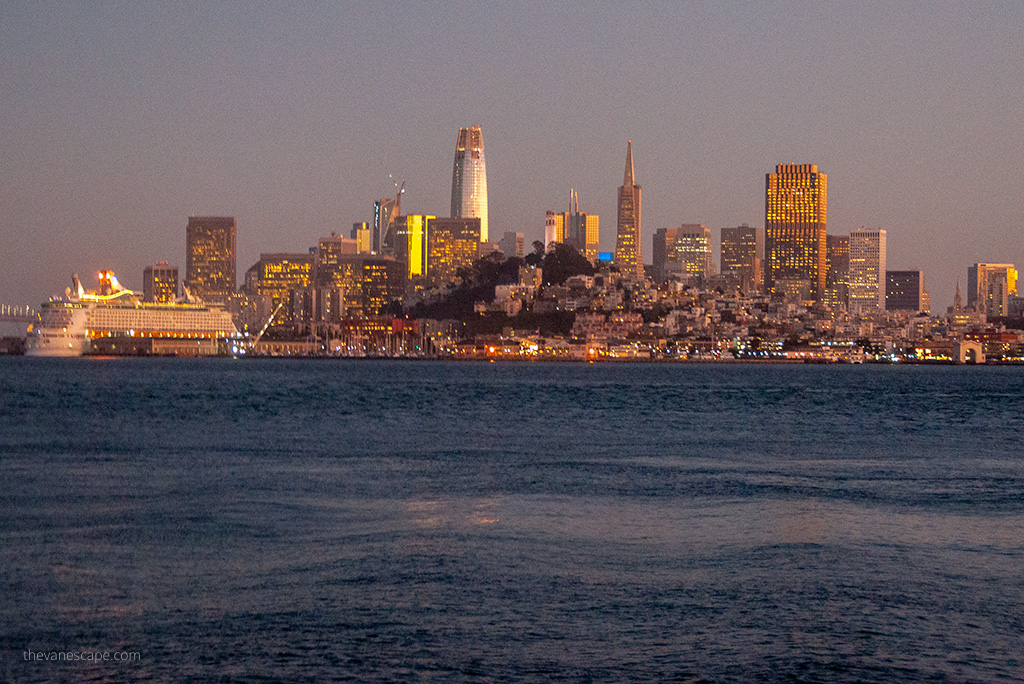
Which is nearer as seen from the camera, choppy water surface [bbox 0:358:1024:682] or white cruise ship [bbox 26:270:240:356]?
choppy water surface [bbox 0:358:1024:682]

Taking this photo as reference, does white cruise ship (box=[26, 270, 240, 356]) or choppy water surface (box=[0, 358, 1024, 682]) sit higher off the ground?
white cruise ship (box=[26, 270, 240, 356])

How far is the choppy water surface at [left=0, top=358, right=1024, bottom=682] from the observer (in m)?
12.0

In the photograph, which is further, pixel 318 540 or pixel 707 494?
pixel 707 494

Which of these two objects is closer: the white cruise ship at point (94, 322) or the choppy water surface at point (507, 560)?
the choppy water surface at point (507, 560)

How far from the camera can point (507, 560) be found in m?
16.7

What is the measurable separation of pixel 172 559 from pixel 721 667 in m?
7.86

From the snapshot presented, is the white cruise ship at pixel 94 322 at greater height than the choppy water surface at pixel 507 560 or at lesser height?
greater

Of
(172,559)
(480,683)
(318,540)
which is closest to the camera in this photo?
(480,683)

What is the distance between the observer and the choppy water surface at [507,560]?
39.5 feet

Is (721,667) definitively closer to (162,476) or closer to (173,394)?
(162,476)

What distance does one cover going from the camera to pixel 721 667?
38.8ft

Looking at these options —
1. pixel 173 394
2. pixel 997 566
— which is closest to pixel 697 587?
pixel 997 566

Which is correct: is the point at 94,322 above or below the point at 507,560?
above

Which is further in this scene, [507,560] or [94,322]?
[94,322]
